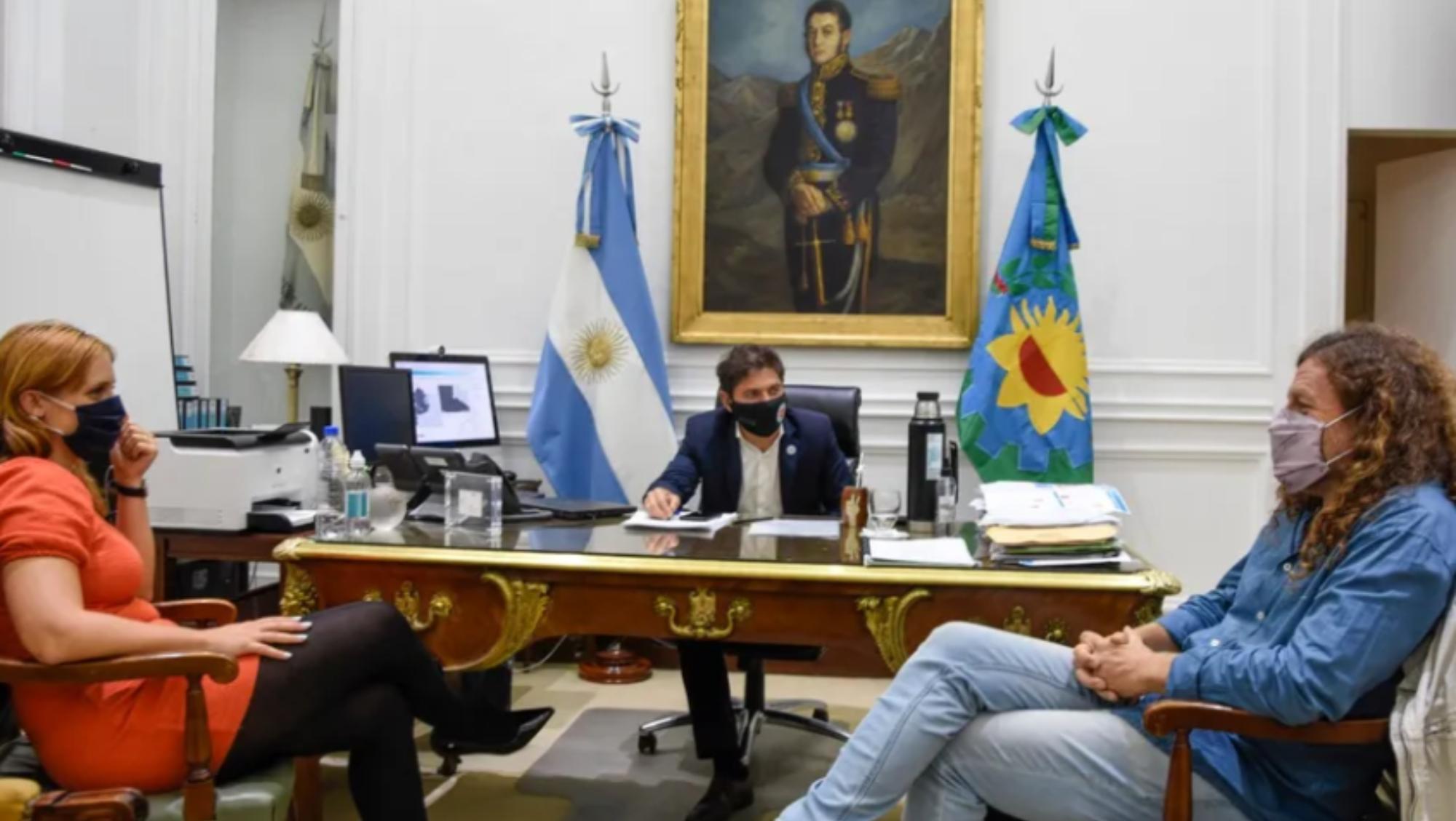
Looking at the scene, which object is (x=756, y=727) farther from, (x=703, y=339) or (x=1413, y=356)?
(x=1413, y=356)

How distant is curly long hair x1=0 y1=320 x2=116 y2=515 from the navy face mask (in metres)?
0.03

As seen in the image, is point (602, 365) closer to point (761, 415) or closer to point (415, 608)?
point (761, 415)

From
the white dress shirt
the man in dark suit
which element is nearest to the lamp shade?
the man in dark suit

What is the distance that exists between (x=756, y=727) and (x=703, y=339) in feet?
5.26

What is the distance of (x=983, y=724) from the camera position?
5.98 ft

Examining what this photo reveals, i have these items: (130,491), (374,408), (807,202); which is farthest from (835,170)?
(130,491)

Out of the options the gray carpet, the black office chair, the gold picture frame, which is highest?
the gold picture frame

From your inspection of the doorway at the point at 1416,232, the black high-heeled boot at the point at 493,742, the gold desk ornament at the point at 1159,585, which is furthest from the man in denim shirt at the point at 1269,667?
the doorway at the point at 1416,232

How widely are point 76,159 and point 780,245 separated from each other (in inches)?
90.6

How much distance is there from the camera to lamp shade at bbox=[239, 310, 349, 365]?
159 inches

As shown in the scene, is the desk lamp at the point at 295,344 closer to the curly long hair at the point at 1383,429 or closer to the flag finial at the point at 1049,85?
the flag finial at the point at 1049,85

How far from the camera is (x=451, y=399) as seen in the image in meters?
4.09

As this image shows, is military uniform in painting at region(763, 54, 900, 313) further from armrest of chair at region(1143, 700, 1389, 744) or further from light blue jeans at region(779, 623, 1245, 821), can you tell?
armrest of chair at region(1143, 700, 1389, 744)

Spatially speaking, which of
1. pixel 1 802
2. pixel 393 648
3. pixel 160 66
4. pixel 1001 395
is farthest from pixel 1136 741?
pixel 160 66
